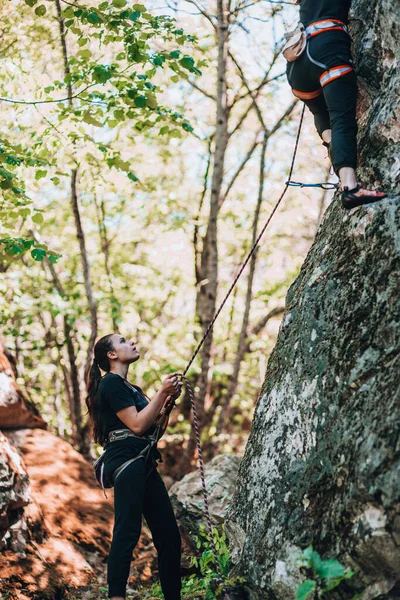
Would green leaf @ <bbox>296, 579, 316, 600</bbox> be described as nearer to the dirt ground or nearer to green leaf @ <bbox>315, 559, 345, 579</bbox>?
green leaf @ <bbox>315, 559, 345, 579</bbox>

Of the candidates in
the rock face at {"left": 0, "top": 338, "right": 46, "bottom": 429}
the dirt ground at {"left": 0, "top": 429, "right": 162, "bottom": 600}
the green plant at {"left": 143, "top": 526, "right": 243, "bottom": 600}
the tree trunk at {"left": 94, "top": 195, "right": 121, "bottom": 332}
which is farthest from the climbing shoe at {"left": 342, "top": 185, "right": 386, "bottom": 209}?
the tree trunk at {"left": 94, "top": 195, "right": 121, "bottom": 332}

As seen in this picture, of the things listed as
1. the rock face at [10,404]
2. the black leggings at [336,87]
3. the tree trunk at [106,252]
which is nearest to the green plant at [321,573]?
the black leggings at [336,87]

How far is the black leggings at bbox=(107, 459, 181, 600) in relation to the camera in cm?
360

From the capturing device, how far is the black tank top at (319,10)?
427 centimetres

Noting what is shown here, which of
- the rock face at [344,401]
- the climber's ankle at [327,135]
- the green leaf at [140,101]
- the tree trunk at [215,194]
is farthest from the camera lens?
the tree trunk at [215,194]

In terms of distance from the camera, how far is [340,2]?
4.37 meters

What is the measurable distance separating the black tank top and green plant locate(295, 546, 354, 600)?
375 centimetres

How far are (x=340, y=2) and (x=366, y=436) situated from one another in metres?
3.35

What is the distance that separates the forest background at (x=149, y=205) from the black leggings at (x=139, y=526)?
2760mm

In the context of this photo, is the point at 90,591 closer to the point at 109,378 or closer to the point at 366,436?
the point at 109,378

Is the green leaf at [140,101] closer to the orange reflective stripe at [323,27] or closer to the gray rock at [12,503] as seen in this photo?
the orange reflective stripe at [323,27]

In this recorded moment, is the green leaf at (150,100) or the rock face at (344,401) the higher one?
the green leaf at (150,100)

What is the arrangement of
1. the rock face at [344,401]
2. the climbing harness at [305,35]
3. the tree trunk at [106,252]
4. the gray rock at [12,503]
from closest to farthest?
the rock face at [344,401]
the climbing harness at [305,35]
the gray rock at [12,503]
the tree trunk at [106,252]

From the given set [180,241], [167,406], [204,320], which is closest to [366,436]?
[167,406]
